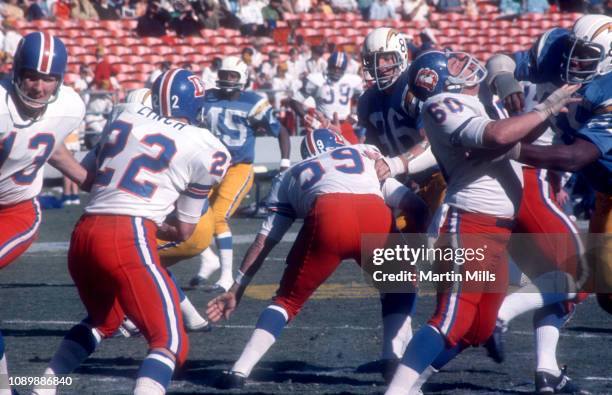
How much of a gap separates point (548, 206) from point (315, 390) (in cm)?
139

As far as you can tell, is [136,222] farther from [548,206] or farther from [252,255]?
[548,206]

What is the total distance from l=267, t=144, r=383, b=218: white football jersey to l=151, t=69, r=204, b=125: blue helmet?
66 cm

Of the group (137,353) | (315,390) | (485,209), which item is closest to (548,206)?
(485,209)

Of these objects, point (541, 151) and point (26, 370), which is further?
point (26, 370)

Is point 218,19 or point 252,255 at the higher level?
point 252,255

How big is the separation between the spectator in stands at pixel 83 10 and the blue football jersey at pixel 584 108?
48.5 ft

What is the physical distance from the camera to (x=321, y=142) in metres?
5.89

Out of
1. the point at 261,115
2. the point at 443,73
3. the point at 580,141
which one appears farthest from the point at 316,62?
the point at 580,141

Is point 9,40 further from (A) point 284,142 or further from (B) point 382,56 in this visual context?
(B) point 382,56

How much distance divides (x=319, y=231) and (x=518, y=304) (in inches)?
37.5

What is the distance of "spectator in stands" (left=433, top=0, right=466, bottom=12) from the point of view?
2256 cm

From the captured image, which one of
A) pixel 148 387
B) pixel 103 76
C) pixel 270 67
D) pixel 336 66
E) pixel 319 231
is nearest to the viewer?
pixel 148 387

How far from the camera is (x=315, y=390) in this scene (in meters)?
5.30

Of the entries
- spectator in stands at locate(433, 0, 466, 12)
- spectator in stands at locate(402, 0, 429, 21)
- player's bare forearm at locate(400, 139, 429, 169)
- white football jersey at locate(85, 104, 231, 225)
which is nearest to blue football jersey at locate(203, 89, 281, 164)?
player's bare forearm at locate(400, 139, 429, 169)
